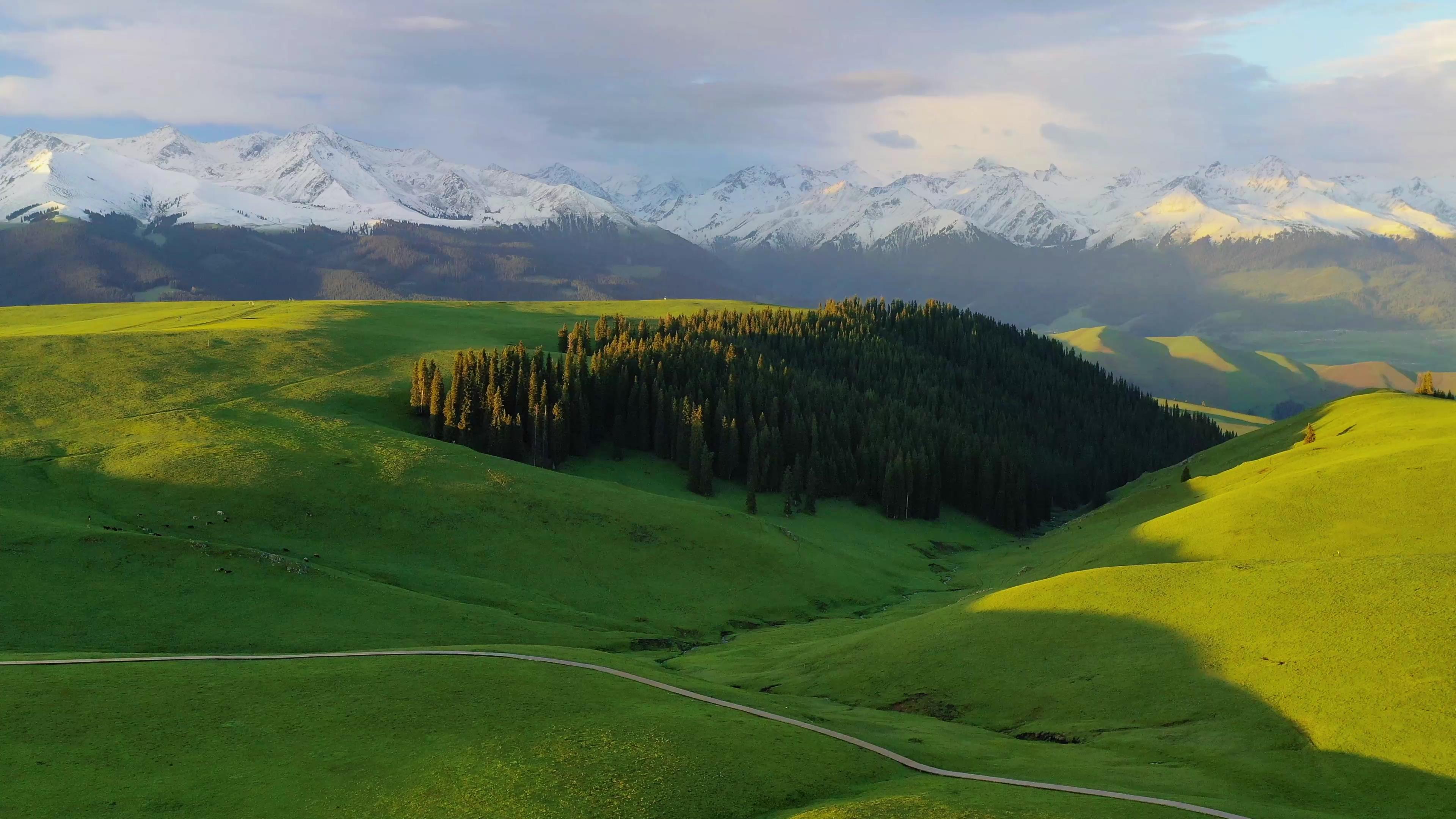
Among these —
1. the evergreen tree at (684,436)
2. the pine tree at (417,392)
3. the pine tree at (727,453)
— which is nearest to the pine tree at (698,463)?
the evergreen tree at (684,436)

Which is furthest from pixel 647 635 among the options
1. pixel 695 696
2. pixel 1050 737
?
pixel 1050 737

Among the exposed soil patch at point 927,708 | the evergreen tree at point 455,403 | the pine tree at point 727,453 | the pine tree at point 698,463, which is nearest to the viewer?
the exposed soil patch at point 927,708

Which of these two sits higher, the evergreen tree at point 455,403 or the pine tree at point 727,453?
the evergreen tree at point 455,403

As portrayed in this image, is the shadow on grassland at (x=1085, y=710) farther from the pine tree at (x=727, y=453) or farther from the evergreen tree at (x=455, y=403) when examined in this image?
the pine tree at (x=727, y=453)

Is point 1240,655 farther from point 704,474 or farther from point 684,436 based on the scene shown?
point 684,436

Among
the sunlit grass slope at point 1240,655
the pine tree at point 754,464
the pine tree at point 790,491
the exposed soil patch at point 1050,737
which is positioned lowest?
the pine tree at point 790,491

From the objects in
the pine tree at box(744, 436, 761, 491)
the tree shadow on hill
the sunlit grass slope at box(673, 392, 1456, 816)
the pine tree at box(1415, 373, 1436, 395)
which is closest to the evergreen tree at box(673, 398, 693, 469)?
the pine tree at box(744, 436, 761, 491)
